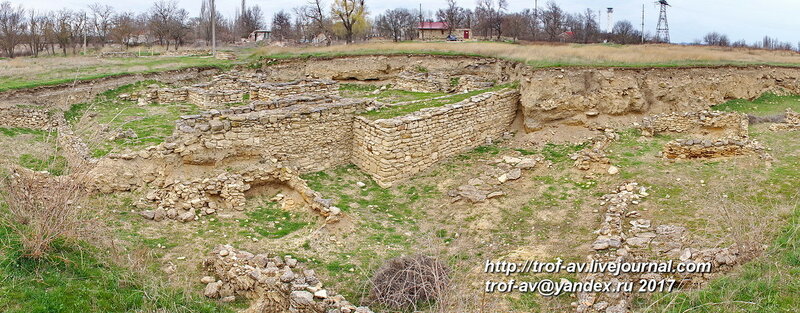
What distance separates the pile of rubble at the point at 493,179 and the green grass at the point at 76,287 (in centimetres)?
535

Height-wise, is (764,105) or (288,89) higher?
(288,89)

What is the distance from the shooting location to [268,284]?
23.7 feet

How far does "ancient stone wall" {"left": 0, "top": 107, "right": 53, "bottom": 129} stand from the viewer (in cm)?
1455

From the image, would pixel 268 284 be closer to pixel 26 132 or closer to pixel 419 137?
pixel 419 137

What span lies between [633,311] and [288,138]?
25.2 feet

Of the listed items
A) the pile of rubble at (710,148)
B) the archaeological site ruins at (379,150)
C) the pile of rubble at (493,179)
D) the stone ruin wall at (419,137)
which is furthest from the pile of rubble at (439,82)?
the pile of rubble at (710,148)

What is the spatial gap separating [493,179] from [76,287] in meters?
7.73

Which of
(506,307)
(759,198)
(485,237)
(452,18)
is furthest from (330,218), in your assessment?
(452,18)

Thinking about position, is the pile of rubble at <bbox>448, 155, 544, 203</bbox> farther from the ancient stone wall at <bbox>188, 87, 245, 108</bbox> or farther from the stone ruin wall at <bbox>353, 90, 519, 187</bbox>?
the ancient stone wall at <bbox>188, 87, 245, 108</bbox>

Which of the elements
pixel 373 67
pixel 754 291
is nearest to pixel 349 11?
pixel 373 67

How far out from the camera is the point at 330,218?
948 centimetres

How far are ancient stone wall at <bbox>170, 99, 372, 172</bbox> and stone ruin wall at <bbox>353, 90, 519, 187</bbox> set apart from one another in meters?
0.44

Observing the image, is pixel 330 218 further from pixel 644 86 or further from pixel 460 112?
pixel 644 86

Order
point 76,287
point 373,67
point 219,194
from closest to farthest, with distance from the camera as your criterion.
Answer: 1. point 76,287
2. point 219,194
3. point 373,67
